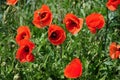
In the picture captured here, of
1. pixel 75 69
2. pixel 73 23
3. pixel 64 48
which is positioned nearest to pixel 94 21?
pixel 73 23

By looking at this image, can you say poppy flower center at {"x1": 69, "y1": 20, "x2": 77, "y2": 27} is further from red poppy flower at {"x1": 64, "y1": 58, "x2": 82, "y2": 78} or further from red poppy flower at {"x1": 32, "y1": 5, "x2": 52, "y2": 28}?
red poppy flower at {"x1": 64, "y1": 58, "x2": 82, "y2": 78}

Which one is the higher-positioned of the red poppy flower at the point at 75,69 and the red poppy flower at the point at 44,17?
the red poppy flower at the point at 44,17

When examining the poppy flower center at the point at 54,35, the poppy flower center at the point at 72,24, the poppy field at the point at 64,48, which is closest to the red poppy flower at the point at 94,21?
the poppy field at the point at 64,48

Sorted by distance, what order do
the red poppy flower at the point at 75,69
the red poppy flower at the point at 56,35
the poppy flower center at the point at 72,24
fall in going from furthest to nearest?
the poppy flower center at the point at 72,24
the red poppy flower at the point at 56,35
the red poppy flower at the point at 75,69

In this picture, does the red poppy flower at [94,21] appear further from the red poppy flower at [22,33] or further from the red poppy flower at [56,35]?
the red poppy flower at [22,33]

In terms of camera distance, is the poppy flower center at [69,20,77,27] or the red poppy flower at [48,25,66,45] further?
the poppy flower center at [69,20,77,27]

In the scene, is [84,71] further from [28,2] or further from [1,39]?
[28,2]

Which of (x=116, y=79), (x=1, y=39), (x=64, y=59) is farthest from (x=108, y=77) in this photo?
(x=1, y=39)

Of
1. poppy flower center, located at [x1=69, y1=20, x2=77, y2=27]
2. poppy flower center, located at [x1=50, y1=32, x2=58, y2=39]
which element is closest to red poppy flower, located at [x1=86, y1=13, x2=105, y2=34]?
poppy flower center, located at [x1=69, y1=20, x2=77, y2=27]
